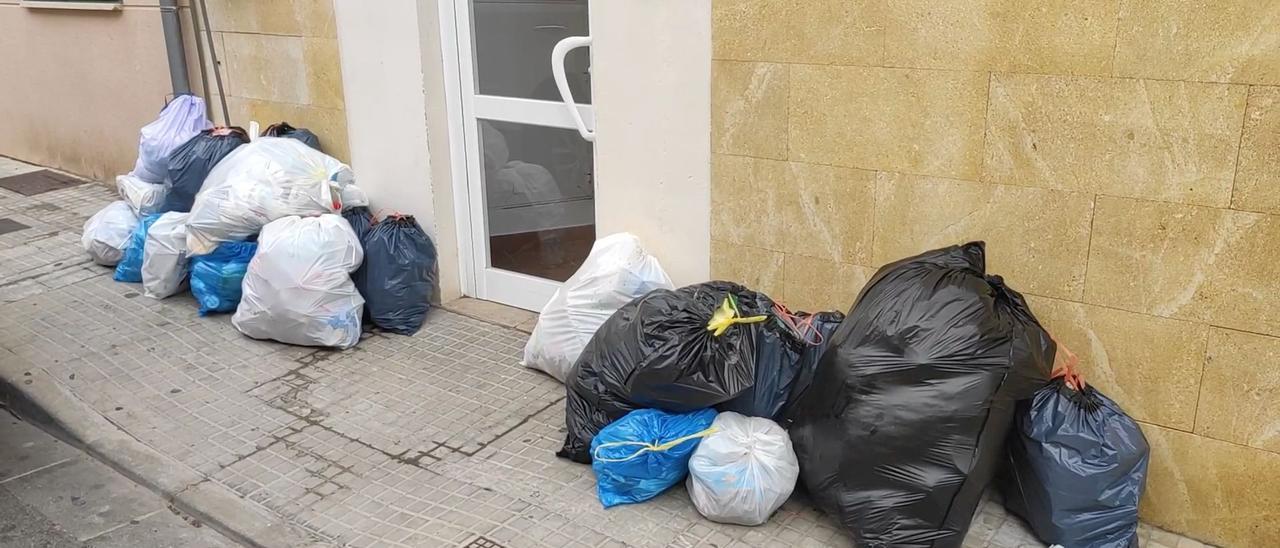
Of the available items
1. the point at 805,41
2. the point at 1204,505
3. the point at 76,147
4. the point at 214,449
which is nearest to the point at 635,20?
the point at 805,41

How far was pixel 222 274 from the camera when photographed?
4.94 metres

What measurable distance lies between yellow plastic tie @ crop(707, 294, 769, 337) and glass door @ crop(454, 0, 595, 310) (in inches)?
53.8

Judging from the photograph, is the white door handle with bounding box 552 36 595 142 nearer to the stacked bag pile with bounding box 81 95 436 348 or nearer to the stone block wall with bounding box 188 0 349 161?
the stacked bag pile with bounding box 81 95 436 348

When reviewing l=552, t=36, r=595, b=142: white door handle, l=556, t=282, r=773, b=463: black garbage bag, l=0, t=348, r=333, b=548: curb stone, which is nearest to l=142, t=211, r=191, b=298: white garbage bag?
l=0, t=348, r=333, b=548: curb stone

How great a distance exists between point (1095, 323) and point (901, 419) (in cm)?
78

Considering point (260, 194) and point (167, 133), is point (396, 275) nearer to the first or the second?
point (260, 194)

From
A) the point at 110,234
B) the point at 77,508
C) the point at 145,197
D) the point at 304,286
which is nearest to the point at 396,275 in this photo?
the point at 304,286

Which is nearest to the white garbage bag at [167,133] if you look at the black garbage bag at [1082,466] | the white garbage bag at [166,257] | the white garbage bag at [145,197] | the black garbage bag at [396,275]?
the white garbage bag at [145,197]

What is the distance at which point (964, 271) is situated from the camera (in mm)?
3076

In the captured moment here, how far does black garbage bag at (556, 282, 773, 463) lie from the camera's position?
10.7ft

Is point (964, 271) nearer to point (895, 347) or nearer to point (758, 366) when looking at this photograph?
point (895, 347)

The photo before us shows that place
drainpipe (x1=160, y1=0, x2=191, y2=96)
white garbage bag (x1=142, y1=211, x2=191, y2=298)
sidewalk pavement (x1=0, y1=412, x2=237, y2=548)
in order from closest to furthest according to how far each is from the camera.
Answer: sidewalk pavement (x1=0, y1=412, x2=237, y2=548) → white garbage bag (x1=142, y1=211, x2=191, y2=298) → drainpipe (x1=160, y1=0, x2=191, y2=96)

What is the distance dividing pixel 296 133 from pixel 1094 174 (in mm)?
4063

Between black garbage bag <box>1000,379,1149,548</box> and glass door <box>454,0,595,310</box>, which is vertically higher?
glass door <box>454,0,595,310</box>
